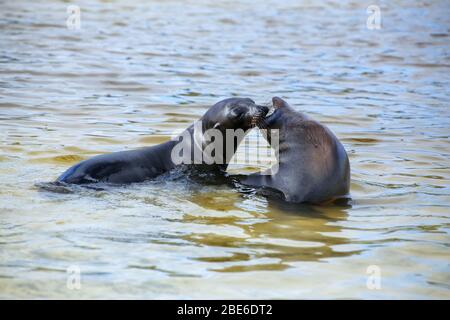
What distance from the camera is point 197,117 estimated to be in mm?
10086

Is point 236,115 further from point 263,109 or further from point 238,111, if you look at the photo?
point 263,109

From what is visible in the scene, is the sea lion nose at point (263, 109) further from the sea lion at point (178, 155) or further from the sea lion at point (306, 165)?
the sea lion at point (306, 165)

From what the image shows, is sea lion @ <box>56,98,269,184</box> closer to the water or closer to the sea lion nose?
the sea lion nose

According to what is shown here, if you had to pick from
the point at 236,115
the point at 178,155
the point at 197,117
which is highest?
the point at 236,115

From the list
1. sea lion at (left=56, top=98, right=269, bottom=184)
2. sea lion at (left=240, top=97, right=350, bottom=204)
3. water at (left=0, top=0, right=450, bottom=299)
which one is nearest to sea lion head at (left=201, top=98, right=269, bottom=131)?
sea lion at (left=56, top=98, right=269, bottom=184)

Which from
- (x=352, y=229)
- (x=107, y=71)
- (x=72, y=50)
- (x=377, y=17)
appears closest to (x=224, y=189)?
(x=352, y=229)

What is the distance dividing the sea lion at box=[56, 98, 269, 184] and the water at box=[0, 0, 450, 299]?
21cm

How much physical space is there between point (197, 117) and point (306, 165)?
3.82 meters

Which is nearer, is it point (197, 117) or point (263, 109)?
point (263, 109)

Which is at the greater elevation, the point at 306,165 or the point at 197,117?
the point at 306,165

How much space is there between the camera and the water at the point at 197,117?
473 cm

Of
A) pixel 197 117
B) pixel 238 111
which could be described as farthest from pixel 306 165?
pixel 197 117

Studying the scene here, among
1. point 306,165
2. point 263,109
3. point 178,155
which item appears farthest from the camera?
point 178,155

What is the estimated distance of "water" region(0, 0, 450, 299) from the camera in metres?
4.73
